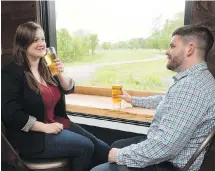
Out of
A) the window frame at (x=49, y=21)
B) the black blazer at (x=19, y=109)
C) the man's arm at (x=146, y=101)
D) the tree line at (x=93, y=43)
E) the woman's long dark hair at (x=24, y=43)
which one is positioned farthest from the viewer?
the window frame at (x=49, y=21)

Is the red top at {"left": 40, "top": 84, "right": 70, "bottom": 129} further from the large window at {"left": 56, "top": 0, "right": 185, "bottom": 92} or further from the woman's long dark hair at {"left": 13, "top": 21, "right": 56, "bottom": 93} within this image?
the large window at {"left": 56, "top": 0, "right": 185, "bottom": 92}

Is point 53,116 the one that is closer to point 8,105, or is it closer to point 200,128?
point 8,105

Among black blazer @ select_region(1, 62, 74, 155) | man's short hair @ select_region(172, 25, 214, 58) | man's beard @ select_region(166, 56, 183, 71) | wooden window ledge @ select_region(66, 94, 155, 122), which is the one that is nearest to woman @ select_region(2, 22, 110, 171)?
black blazer @ select_region(1, 62, 74, 155)

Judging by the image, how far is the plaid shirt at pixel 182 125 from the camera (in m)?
1.23

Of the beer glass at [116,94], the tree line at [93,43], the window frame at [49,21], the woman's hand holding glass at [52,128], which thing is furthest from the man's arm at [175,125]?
the window frame at [49,21]

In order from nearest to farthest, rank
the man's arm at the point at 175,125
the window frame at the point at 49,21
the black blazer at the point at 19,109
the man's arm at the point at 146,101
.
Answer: the man's arm at the point at 175,125 → the black blazer at the point at 19,109 → the man's arm at the point at 146,101 → the window frame at the point at 49,21

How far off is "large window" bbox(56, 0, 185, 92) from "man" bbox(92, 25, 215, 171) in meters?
0.68

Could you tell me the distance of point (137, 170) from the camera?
52.8 inches

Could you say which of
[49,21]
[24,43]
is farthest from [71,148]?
[49,21]

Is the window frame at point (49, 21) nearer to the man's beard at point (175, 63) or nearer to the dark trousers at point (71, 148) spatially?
the dark trousers at point (71, 148)

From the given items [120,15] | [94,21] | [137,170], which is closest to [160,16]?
[120,15]

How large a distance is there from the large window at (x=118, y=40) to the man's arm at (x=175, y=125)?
3.01 feet

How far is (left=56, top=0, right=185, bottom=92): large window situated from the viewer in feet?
7.16

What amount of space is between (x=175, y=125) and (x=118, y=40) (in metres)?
1.30
